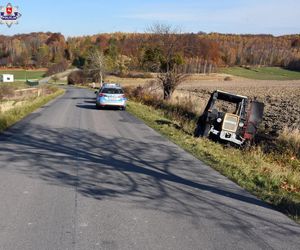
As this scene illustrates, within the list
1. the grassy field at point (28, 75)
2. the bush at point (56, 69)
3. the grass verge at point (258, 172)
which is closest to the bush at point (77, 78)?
the grassy field at point (28, 75)

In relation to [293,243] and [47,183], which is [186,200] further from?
[47,183]

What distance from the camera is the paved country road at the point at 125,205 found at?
16.0 ft

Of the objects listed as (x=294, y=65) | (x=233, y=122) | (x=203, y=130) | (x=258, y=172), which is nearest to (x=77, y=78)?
(x=294, y=65)

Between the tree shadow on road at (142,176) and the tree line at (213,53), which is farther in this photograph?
the tree line at (213,53)

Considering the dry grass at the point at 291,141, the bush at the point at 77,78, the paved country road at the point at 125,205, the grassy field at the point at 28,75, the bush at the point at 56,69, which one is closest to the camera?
the paved country road at the point at 125,205

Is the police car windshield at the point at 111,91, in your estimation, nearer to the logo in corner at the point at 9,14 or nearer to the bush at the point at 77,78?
the logo in corner at the point at 9,14

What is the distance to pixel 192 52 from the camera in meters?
37.0

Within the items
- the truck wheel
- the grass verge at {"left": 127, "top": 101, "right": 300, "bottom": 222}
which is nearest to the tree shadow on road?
the grass verge at {"left": 127, "top": 101, "right": 300, "bottom": 222}

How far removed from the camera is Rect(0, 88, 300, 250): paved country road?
16.0 ft

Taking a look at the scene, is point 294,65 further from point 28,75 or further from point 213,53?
→ point 28,75

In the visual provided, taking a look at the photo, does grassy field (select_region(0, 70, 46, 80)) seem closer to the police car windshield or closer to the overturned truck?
the police car windshield

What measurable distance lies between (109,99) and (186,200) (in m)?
19.9

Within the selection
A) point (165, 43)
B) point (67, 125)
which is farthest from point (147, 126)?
point (165, 43)

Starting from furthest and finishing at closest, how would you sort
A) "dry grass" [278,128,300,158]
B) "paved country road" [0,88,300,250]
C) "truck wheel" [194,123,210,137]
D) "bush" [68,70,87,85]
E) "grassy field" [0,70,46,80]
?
1. "grassy field" [0,70,46,80]
2. "bush" [68,70,87,85]
3. "truck wheel" [194,123,210,137]
4. "dry grass" [278,128,300,158]
5. "paved country road" [0,88,300,250]
